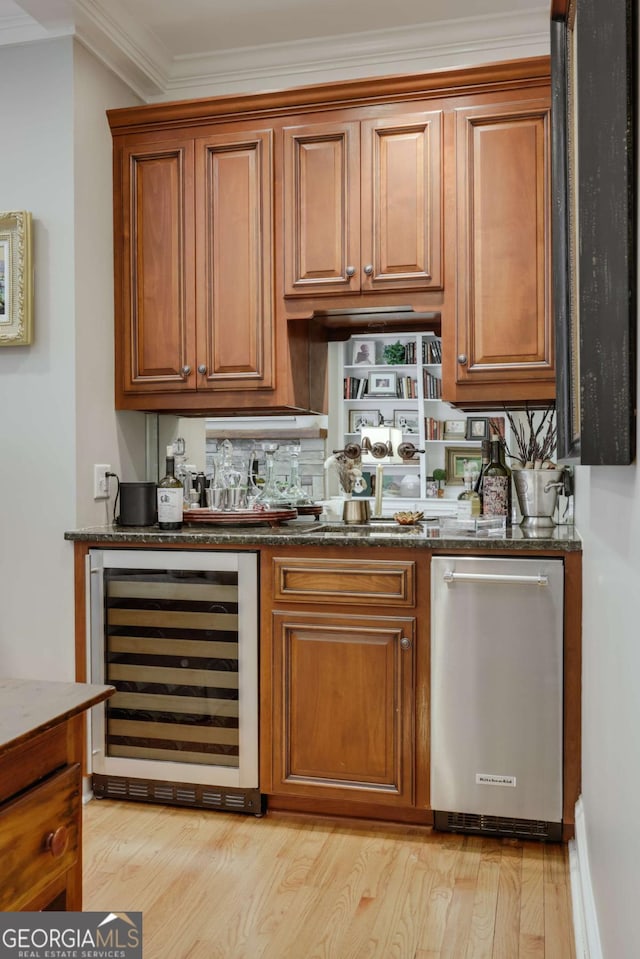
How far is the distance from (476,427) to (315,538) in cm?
86

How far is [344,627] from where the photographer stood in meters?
2.59

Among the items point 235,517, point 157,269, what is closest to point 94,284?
point 157,269

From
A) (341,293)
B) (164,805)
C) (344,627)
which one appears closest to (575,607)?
(344,627)

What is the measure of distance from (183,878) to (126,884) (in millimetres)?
155

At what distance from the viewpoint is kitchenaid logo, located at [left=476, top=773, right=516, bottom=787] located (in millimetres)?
2443

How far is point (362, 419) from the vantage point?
316 centimetres

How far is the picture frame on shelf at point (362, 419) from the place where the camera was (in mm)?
3131

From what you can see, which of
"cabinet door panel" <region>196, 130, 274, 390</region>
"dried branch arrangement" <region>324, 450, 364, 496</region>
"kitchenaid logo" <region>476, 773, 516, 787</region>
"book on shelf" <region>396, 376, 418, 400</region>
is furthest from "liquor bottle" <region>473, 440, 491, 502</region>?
"kitchenaid logo" <region>476, 773, 516, 787</region>

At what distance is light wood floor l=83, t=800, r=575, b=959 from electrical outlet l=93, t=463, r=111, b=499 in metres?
1.11

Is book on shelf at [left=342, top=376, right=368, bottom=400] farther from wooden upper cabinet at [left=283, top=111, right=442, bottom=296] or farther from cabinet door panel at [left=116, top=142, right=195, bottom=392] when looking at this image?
Answer: cabinet door panel at [left=116, top=142, right=195, bottom=392]

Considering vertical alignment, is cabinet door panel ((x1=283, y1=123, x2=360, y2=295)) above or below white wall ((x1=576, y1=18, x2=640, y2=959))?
above

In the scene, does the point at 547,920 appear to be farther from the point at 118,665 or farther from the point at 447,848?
the point at 118,665

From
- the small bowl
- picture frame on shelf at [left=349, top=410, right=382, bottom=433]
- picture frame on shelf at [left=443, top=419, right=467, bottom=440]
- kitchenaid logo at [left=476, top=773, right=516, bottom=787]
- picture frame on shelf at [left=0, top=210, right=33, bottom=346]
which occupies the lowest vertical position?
kitchenaid logo at [left=476, top=773, right=516, bottom=787]

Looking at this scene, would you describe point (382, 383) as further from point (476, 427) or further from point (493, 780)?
point (493, 780)
